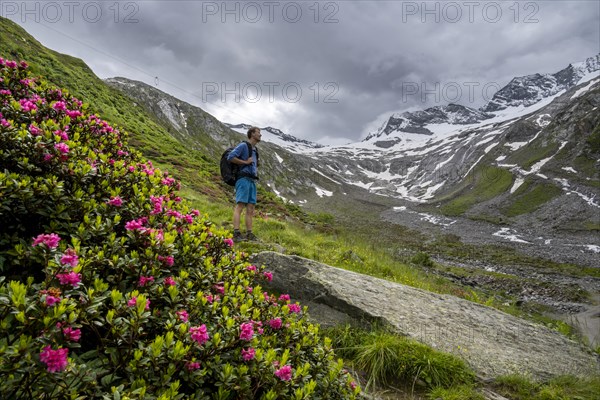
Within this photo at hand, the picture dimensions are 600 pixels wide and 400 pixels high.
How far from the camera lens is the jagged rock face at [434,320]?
5852 millimetres

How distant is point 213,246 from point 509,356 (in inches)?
226

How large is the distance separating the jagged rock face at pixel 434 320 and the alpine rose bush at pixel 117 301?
1922 mm

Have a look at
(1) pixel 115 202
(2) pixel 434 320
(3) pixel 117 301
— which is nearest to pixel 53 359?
(3) pixel 117 301

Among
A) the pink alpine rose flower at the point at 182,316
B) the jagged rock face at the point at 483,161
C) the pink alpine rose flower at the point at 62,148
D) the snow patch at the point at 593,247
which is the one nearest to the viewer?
the pink alpine rose flower at the point at 182,316

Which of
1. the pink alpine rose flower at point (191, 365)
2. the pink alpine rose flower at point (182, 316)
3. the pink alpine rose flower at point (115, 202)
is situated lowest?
the pink alpine rose flower at point (191, 365)

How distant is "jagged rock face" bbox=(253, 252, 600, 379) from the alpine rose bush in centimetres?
192

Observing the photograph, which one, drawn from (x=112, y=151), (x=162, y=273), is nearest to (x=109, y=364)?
(x=162, y=273)

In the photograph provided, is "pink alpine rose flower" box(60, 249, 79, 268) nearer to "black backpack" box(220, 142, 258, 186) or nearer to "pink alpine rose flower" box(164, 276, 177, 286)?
"pink alpine rose flower" box(164, 276, 177, 286)

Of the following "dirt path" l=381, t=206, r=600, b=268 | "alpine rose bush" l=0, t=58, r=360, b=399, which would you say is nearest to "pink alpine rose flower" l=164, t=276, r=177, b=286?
"alpine rose bush" l=0, t=58, r=360, b=399

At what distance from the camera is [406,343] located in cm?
530

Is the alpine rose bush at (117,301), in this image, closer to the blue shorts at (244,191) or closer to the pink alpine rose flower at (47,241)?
the pink alpine rose flower at (47,241)

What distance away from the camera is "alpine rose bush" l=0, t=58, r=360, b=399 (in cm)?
209

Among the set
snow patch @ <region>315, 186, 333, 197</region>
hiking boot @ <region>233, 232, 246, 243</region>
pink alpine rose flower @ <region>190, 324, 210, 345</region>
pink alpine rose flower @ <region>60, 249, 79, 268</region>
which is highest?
pink alpine rose flower @ <region>60, 249, 79, 268</region>

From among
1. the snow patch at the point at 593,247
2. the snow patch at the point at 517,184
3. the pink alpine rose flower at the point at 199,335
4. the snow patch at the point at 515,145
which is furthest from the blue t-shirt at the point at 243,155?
the snow patch at the point at 515,145
